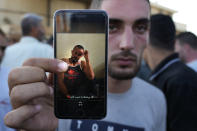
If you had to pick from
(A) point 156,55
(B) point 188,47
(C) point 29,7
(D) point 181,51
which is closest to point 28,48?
(A) point 156,55

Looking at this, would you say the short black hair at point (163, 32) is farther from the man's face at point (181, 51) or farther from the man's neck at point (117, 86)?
the man's face at point (181, 51)

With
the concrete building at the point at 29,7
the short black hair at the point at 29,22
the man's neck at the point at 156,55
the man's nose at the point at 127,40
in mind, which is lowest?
the man's neck at the point at 156,55

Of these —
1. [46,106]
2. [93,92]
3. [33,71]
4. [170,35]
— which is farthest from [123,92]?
[170,35]

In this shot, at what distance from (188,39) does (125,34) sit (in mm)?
3183

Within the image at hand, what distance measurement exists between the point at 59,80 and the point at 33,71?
0.11m

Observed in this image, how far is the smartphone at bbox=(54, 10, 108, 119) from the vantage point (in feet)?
2.62

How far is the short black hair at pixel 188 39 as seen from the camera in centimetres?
376

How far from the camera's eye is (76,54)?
30.9 inches

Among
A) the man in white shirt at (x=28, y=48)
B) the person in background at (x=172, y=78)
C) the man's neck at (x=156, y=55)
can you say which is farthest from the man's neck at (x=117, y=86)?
the man in white shirt at (x=28, y=48)

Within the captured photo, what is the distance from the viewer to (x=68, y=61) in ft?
2.58

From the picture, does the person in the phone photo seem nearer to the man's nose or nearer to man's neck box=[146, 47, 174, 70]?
the man's nose

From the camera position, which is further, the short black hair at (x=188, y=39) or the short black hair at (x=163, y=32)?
the short black hair at (x=188, y=39)

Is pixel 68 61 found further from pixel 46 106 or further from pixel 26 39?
pixel 26 39

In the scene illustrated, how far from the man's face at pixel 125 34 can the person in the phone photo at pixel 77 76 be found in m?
0.37
